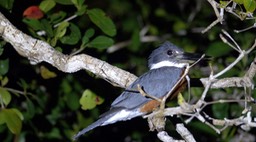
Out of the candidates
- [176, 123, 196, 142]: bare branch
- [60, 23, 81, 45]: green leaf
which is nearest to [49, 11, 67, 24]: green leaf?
[60, 23, 81, 45]: green leaf

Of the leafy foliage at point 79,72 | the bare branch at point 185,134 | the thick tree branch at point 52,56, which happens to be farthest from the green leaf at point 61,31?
the bare branch at point 185,134

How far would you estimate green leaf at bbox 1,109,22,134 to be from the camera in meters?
3.98

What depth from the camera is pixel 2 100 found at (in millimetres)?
4117

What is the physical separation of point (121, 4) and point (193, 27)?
5.63 feet

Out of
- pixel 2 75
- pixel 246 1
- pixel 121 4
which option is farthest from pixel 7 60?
pixel 121 4

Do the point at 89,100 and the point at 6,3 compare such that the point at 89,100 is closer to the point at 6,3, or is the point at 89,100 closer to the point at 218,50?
the point at 6,3

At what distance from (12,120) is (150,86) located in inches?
42.3

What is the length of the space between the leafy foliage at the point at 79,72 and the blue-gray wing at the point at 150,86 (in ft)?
0.71

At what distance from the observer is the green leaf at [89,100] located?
422 centimetres

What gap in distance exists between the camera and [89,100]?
4227 millimetres

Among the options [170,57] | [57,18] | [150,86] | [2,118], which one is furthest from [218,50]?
[2,118]

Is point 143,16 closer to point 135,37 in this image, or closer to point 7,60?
point 135,37

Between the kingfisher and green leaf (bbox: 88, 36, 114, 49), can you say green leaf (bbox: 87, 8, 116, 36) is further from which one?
the kingfisher

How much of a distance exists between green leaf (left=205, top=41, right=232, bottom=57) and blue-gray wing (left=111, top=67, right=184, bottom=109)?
2.05 ft
